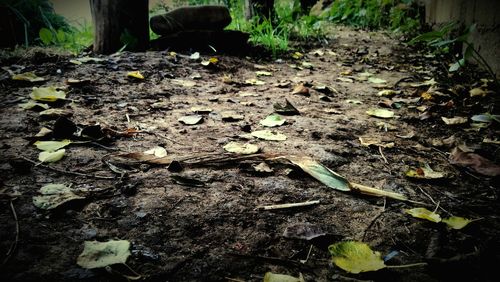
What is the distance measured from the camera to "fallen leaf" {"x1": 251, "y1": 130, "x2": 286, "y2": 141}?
1.42m

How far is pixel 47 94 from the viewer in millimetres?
1741

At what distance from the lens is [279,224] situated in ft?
2.92

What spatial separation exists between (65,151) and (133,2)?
209cm

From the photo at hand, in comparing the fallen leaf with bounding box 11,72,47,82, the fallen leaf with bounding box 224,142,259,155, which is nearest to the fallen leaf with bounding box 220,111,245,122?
the fallen leaf with bounding box 224,142,259,155

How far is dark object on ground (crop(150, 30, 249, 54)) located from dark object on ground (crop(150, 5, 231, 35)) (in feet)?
0.32

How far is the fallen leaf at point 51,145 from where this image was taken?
119 centimetres

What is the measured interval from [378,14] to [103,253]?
21.4ft

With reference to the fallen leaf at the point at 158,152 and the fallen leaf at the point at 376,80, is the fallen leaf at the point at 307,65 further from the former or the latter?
the fallen leaf at the point at 158,152

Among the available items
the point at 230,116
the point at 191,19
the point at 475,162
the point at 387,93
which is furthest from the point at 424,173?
the point at 191,19

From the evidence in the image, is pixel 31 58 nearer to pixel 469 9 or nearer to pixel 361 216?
pixel 361 216

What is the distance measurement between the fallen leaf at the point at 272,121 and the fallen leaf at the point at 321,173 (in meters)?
0.42

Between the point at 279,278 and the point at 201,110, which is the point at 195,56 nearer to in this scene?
the point at 201,110

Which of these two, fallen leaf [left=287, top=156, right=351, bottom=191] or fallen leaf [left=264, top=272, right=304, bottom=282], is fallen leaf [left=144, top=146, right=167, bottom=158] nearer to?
fallen leaf [left=287, top=156, right=351, bottom=191]

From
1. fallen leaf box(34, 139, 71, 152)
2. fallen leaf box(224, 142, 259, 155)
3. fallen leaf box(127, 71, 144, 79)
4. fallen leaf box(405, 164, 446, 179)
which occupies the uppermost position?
fallen leaf box(127, 71, 144, 79)
